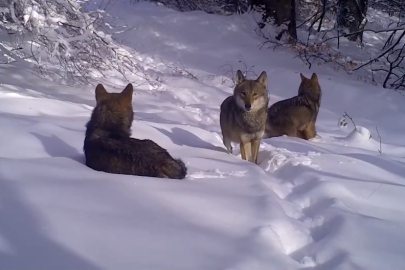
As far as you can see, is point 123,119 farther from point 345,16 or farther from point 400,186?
point 345,16

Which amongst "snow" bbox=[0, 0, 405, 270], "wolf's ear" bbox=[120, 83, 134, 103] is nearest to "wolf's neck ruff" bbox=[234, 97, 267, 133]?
"snow" bbox=[0, 0, 405, 270]

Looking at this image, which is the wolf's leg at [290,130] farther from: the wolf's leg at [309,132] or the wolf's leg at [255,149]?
the wolf's leg at [255,149]

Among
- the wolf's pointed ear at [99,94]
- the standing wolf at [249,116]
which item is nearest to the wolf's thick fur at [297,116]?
the standing wolf at [249,116]

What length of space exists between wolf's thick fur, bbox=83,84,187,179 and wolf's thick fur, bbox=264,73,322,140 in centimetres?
391

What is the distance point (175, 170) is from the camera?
4.39m

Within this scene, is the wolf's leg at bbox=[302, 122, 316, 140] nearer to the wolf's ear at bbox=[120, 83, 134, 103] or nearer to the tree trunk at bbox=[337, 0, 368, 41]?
the wolf's ear at bbox=[120, 83, 134, 103]

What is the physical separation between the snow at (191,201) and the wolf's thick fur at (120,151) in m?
0.22

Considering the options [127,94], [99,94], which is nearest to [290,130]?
[127,94]

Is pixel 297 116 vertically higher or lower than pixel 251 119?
lower

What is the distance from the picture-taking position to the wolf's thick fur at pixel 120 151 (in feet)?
14.2

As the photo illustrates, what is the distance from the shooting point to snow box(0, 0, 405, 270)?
2.65 metres

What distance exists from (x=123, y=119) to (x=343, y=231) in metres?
2.85

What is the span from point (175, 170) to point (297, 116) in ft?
14.3

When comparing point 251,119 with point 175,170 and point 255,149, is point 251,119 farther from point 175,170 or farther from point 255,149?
point 175,170
